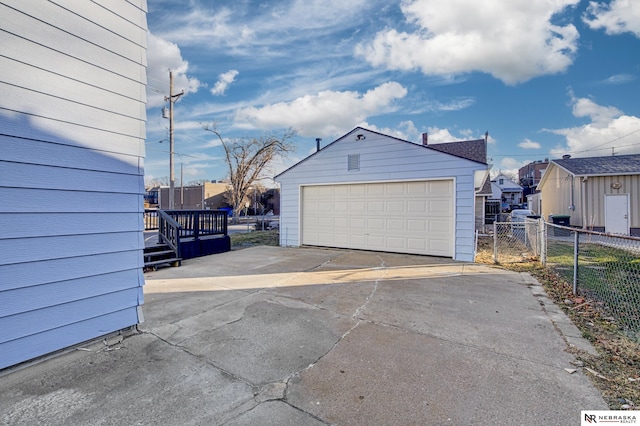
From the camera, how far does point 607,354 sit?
2.76 metres

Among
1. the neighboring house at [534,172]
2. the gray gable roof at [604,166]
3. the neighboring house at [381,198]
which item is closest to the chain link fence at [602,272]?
the neighboring house at [381,198]

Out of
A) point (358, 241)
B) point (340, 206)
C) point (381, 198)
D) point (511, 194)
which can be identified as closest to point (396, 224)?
point (381, 198)

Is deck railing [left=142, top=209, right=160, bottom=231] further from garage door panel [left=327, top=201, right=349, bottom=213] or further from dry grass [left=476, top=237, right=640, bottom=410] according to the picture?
dry grass [left=476, top=237, right=640, bottom=410]

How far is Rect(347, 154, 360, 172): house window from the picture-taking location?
9.23 m

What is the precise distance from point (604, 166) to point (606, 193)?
1.52 meters

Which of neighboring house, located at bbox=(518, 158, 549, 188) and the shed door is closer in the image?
the shed door

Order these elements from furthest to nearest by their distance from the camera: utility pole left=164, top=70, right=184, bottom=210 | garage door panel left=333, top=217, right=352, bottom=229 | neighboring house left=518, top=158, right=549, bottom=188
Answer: neighboring house left=518, top=158, right=549, bottom=188, utility pole left=164, top=70, right=184, bottom=210, garage door panel left=333, top=217, right=352, bottom=229

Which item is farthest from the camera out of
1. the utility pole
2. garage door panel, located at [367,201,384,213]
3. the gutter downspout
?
the utility pole

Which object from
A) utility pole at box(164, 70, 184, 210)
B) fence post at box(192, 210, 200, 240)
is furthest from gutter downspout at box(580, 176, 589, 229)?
utility pole at box(164, 70, 184, 210)

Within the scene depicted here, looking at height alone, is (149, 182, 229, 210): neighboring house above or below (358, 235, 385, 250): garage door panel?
above

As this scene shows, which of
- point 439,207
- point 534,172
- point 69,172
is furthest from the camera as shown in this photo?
point 534,172

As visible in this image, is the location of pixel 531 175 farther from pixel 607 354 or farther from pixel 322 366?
pixel 322 366

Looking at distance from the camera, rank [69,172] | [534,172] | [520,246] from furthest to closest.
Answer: [534,172] → [520,246] → [69,172]

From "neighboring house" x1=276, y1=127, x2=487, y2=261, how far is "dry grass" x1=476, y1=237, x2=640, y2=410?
3.39 meters
